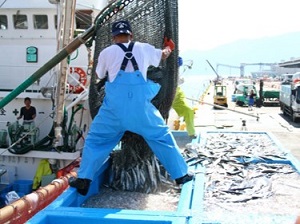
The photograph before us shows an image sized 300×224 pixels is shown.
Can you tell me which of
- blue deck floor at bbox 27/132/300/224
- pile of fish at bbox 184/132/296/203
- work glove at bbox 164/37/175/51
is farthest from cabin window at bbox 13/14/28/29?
blue deck floor at bbox 27/132/300/224

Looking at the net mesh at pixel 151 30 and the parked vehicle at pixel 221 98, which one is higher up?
the net mesh at pixel 151 30

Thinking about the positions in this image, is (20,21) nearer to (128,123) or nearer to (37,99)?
(37,99)

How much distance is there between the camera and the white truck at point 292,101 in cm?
2380

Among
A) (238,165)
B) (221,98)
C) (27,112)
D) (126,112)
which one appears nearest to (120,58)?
(126,112)

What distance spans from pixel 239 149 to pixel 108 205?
2.41 m

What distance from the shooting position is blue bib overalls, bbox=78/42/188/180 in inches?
154

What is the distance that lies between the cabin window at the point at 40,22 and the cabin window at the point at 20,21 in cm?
31

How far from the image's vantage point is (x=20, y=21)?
11.8 metres

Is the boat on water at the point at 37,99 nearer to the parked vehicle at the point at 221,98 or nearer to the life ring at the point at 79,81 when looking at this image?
the life ring at the point at 79,81

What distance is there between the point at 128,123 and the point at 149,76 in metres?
1.01

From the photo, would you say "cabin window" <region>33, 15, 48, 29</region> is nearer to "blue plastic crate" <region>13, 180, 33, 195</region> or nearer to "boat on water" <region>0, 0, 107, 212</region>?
"boat on water" <region>0, 0, 107, 212</region>

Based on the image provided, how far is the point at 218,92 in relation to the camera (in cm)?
3719

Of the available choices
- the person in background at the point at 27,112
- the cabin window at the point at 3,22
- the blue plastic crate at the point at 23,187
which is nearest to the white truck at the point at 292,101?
the cabin window at the point at 3,22

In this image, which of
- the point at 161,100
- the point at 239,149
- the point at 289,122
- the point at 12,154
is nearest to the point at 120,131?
the point at 161,100
